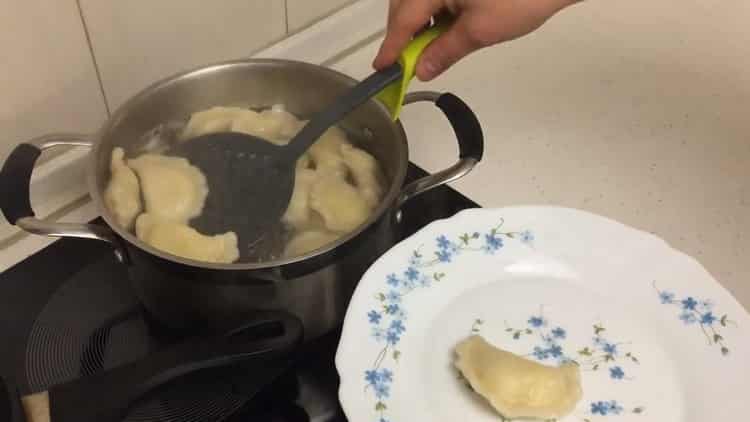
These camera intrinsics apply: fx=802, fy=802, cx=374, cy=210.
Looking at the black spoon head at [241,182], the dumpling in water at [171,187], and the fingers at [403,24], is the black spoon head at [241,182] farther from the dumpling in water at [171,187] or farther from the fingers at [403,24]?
the fingers at [403,24]

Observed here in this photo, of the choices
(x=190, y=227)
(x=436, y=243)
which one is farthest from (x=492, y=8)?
(x=190, y=227)

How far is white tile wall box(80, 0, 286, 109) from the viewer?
0.66m

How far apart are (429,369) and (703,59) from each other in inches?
22.3

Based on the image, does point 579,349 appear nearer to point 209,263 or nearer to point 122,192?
point 209,263

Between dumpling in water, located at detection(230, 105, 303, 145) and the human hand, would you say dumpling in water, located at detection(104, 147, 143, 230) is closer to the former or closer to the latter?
dumpling in water, located at detection(230, 105, 303, 145)

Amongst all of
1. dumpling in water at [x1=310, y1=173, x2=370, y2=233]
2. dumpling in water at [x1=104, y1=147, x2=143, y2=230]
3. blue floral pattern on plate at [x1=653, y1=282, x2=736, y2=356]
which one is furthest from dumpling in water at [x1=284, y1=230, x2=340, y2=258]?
blue floral pattern on plate at [x1=653, y1=282, x2=736, y2=356]

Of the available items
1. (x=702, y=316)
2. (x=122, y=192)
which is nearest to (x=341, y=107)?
(x=122, y=192)

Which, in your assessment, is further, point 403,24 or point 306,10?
point 306,10

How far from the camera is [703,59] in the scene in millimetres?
904

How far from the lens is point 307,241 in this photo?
2.06ft

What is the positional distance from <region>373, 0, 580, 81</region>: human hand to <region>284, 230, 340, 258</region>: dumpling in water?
5.4 inches

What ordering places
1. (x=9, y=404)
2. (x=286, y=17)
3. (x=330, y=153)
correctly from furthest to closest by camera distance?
(x=286, y=17)
(x=330, y=153)
(x=9, y=404)

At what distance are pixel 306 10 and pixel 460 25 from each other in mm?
280

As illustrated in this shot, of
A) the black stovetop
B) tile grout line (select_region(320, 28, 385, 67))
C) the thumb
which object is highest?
the thumb
